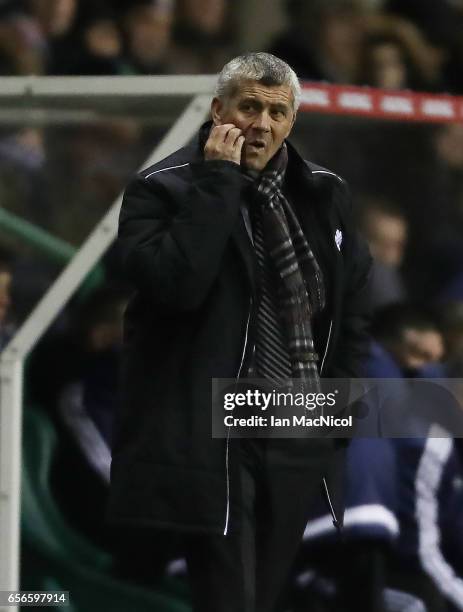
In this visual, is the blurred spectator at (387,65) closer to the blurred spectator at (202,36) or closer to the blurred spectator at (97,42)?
the blurred spectator at (202,36)

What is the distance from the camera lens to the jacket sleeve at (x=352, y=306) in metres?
3.17

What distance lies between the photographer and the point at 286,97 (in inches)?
119

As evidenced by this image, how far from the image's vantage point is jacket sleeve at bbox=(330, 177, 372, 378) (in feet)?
10.4

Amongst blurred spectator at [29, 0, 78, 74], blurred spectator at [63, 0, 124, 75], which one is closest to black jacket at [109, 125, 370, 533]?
blurred spectator at [63, 0, 124, 75]

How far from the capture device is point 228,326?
2914 millimetres

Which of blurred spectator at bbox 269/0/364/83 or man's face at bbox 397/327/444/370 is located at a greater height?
blurred spectator at bbox 269/0/364/83

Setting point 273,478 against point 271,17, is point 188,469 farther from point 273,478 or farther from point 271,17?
point 271,17

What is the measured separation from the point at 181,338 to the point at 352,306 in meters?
0.46

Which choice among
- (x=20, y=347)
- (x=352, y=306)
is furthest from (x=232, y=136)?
(x=20, y=347)

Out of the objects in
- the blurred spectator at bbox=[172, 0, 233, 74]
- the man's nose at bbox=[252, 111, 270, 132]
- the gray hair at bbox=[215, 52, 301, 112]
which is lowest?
the man's nose at bbox=[252, 111, 270, 132]

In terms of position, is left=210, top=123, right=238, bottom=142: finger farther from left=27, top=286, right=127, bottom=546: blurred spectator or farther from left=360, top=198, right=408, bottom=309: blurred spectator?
left=360, top=198, right=408, bottom=309: blurred spectator

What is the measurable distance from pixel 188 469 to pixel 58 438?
1951 millimetres

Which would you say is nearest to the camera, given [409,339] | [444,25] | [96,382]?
[96,382]

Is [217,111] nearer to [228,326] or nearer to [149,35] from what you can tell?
[228,326]
